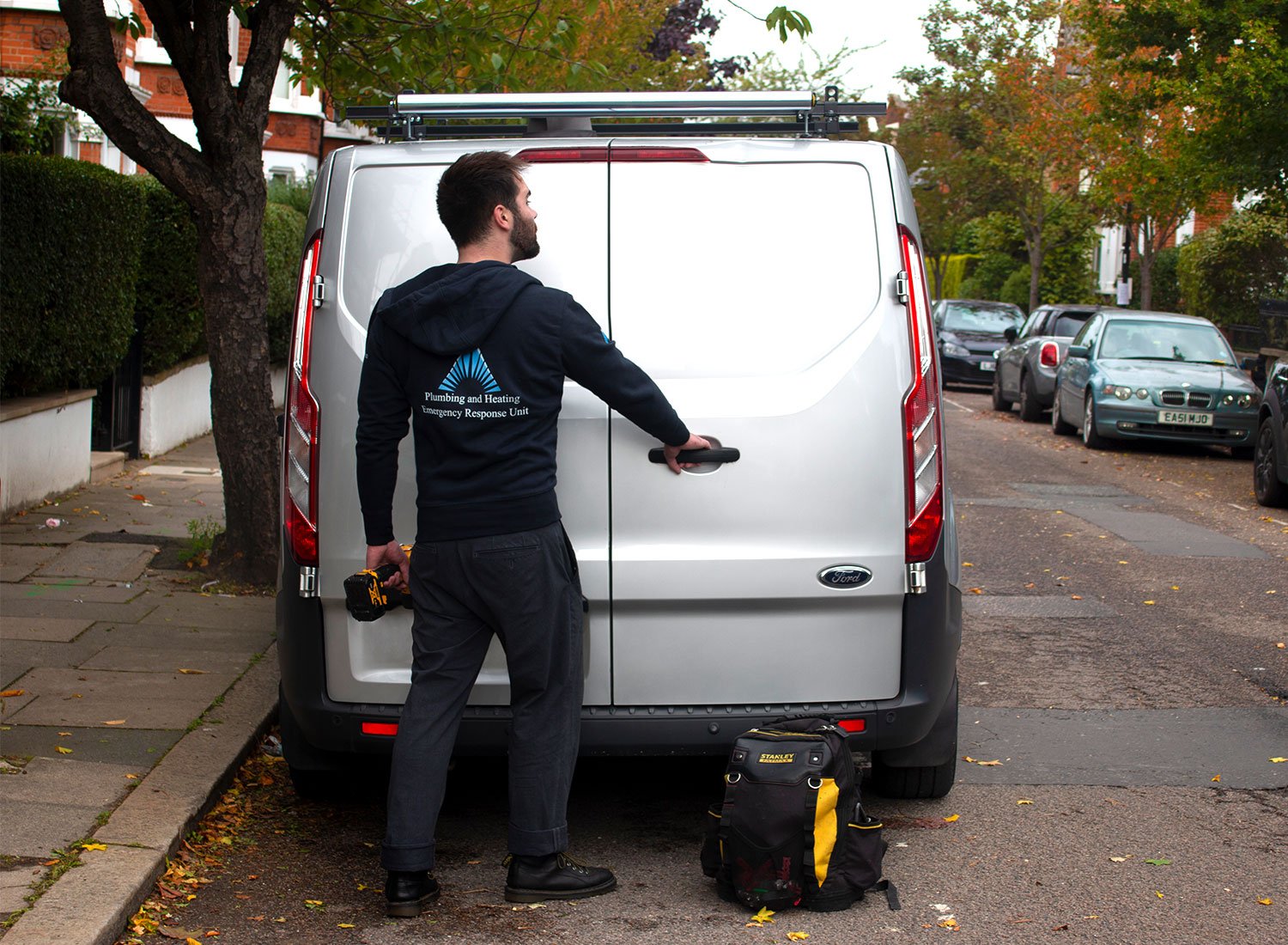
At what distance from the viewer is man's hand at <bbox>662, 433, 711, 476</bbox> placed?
4383mm

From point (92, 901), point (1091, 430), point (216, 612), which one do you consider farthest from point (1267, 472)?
point (92, 901)

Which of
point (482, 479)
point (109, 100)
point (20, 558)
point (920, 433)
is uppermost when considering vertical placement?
point (109, 100)

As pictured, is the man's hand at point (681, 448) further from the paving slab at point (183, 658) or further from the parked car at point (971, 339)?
the parked car at point (971, 339)

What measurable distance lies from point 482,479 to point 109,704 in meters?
2.74

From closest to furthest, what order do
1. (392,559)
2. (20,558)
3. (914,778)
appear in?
(392,559)
(914,778)
(20,558)

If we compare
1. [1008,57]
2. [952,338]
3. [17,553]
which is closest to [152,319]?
[17,553]

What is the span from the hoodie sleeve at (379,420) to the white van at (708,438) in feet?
0.77

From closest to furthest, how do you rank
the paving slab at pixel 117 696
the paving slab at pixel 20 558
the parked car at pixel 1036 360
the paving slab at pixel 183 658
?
the paving slab at pixel 117 696 → the paving slab at pixel 183 658 → the paving slab at pixel 20 558 → the parked car at pixel 1036 360

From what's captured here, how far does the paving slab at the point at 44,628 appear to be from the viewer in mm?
7332

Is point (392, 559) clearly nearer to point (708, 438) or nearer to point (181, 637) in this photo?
point (708, 438)

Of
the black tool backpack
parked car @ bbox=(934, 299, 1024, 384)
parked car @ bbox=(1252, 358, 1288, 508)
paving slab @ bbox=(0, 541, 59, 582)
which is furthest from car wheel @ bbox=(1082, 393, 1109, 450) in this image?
the black tool backpack

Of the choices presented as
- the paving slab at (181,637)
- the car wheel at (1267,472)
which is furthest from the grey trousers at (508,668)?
the car wheel at (1267,472)

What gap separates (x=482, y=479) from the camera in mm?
4191

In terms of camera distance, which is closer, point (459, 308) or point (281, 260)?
point (459, 308)
